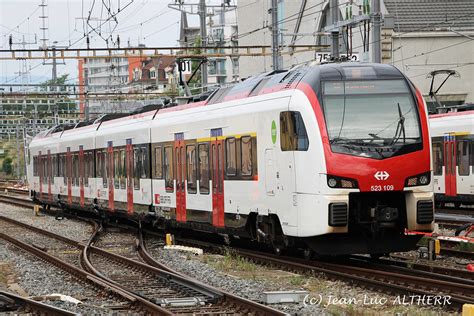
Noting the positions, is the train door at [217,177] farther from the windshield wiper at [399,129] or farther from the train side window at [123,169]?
the train side window at [123,169]

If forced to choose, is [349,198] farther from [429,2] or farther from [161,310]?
[429,2]

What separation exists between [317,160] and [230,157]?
3968mm

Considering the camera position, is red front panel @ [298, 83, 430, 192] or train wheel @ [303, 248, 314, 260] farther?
train wheel @ [303, 248, 314, 260]

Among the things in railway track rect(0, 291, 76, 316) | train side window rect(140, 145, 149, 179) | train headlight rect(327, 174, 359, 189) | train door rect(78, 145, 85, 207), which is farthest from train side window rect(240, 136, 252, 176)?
train door rect(78, 145, 85, 207)

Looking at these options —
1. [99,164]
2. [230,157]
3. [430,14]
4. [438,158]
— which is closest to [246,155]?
[230,157]

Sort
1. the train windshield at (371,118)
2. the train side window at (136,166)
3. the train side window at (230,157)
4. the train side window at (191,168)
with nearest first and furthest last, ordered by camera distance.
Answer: the train windshield at (371,118) < the train side window at (230,157) < the train side window at (191,168) < the train side window at (136,166)

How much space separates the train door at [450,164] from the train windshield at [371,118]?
15880 mm

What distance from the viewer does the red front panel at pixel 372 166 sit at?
15.1 metres

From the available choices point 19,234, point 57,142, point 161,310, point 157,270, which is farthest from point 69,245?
point 57,142

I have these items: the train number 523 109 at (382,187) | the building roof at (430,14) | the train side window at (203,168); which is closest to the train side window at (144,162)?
the train side window at (203,168)

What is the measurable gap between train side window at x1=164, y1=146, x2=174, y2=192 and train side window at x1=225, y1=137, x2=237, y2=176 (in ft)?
13.4

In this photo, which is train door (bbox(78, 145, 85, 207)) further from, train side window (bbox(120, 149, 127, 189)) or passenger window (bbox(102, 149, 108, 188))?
train side window (bbox(120, 149, 127, 189))

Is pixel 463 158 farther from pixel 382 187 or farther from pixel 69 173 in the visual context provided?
pixel 382 187

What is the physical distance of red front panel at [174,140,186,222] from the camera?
21.9 m
